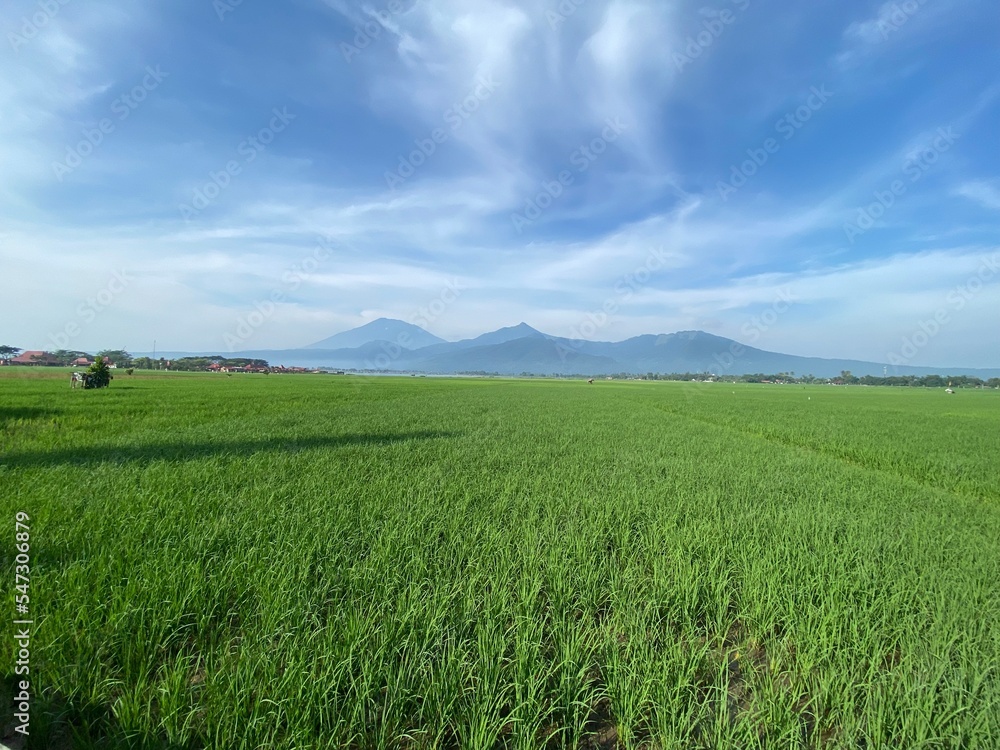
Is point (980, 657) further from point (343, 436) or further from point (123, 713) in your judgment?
point (343, 436)

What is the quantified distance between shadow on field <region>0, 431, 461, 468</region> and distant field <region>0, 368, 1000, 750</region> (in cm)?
44

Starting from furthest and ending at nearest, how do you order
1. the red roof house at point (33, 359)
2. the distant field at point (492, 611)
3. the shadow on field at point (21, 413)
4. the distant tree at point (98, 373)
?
the red roof house at point (33, 359) < the distant tree at point (98, 373) < the shadow on field at point (21, 413) < the distant field at point (492, 611)

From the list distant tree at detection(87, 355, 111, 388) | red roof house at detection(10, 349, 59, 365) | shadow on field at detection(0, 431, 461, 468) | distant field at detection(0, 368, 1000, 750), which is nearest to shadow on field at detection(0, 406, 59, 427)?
shadow on field at detection(0, 431, 461, 468)

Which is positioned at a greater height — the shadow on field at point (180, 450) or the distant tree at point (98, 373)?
the distant tree at point (98, 373)

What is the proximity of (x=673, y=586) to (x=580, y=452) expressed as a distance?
639 centimetres

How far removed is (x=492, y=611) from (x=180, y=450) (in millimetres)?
8195

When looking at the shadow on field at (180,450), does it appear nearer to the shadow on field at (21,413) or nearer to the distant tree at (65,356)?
the shadow on field at (21,413)

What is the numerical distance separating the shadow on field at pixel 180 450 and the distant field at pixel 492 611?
1.46 ft

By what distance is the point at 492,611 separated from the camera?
9.32ft

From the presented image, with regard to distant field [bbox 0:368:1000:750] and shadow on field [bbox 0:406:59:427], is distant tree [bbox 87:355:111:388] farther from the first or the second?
distant field [bbox 0:368:1000:750]

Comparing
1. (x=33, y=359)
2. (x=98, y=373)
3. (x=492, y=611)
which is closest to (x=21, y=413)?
(x=98, y=373)

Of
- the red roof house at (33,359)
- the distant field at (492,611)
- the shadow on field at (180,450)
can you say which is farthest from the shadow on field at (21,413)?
the red roof house at (33,359)

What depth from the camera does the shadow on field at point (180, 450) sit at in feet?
22.9

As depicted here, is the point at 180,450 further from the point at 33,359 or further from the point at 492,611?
the point at 33,359
